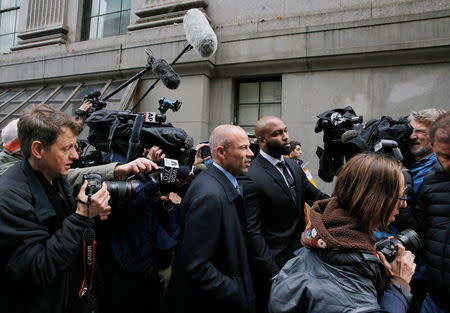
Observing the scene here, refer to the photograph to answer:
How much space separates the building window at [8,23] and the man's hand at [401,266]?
12148 millimetres

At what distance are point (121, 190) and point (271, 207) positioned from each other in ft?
4.25

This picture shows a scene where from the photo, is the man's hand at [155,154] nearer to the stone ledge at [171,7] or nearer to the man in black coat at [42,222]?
the man in black coat at [42,222]

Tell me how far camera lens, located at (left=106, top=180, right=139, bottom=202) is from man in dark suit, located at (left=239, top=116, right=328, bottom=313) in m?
0.98

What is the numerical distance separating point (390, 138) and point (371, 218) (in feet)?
5.15

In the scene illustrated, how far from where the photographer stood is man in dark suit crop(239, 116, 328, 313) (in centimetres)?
259

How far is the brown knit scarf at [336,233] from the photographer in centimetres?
141

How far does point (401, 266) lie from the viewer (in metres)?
1.52

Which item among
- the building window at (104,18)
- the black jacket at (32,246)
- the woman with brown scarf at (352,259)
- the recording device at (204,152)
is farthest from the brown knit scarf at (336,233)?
the building window at (104,18)

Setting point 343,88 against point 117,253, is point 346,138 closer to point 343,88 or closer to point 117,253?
point 117,253

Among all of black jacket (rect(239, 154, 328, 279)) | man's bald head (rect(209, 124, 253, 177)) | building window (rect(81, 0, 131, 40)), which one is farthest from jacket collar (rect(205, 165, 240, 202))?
building window (rect(81, 0, 131, 40))

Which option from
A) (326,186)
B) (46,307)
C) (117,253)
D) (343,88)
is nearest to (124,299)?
(117,253)

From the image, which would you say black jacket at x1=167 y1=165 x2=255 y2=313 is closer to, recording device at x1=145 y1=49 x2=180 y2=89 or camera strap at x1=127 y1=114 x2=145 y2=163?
camera strap at x1=127 y1=114 x2=145 y2=163

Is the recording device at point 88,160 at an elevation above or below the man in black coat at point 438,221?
above

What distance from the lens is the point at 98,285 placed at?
7.92 ft
